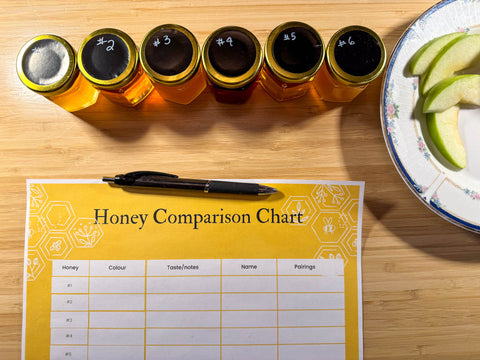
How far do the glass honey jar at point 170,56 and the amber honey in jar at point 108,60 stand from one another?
0.02 metres

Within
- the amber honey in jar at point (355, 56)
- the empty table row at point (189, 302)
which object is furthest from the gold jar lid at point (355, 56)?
the empty table row at point (189, 302)

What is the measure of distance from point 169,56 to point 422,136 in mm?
373

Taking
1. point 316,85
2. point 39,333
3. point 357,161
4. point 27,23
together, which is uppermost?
point 27,23

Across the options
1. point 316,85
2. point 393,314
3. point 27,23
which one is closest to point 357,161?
point 316,85

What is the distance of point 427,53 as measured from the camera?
505mm

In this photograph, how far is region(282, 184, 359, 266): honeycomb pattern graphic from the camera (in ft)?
1.76

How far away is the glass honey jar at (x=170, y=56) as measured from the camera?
0.45 meters

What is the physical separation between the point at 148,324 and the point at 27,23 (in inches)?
19.5

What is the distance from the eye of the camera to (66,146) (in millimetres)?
541

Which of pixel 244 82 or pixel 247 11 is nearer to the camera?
pixel 244 82

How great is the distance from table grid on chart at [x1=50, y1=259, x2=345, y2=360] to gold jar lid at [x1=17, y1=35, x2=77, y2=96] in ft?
0.84

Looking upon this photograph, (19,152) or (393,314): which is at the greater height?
(19,152)

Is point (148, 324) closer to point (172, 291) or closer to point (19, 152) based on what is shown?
point (172, 291)

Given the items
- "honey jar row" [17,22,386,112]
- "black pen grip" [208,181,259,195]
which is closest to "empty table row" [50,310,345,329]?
"black pen grip" [208,181,259,195]
